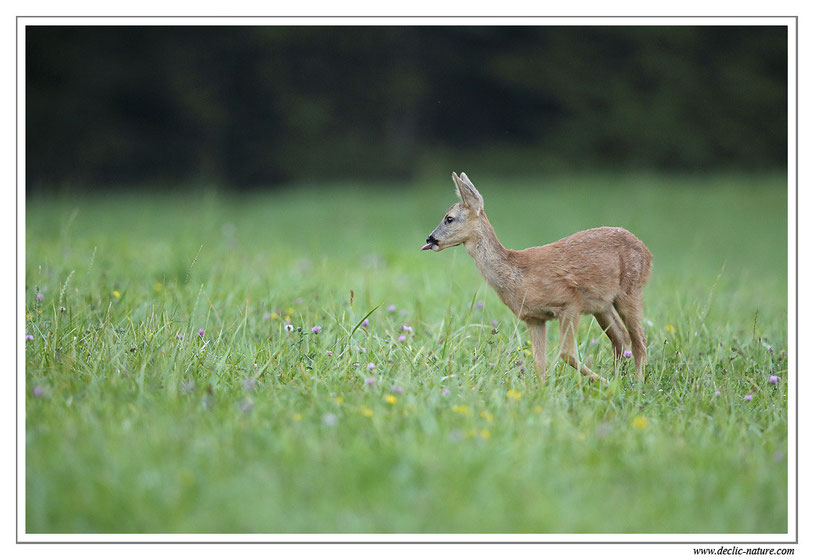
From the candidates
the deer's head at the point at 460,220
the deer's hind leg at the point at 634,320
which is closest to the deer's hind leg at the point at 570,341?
the deer's hind leg at the point at 634,320

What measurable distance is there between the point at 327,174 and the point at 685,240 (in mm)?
10633

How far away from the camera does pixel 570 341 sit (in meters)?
4.50

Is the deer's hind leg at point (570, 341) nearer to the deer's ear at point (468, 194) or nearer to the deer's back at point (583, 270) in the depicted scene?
the deer's back at point (583, 270)

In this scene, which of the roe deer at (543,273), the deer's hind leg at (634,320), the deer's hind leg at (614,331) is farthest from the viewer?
the deer's hind leg at (614,331)

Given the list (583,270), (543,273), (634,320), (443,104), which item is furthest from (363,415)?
(443,104)

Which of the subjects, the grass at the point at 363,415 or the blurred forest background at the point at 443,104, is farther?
the blurred forest background at the point at 443,104

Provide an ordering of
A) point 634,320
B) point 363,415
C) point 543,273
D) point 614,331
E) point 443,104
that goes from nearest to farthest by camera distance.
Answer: point 363,415 < point 543,273 < point 634,320 < point 614,331 < point 443,104

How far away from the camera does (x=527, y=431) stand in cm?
352

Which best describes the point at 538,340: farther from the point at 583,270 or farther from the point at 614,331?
the point at 614,331

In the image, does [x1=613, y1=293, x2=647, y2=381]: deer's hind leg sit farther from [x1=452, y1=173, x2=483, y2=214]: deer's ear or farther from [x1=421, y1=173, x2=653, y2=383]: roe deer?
[x1=452, y1=173, x2=483, y2=214]: deer's ear

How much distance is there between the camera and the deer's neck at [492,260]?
181 inches

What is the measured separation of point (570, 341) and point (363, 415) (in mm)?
A: 1404
